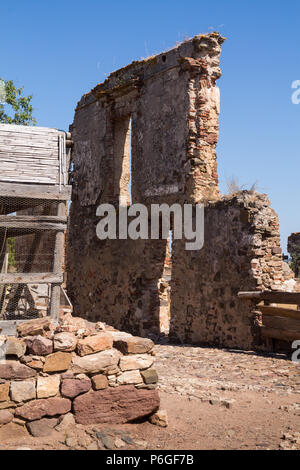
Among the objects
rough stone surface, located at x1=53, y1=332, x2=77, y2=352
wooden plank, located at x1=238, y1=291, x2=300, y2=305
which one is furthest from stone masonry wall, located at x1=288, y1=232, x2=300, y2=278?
rough stone surface, located at x1=53, y1=332, x2=77, y2=352

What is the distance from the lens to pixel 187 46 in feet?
35.4

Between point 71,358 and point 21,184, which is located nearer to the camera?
point 71,358

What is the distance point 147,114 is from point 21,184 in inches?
194

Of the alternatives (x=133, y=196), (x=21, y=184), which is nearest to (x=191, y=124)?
(x=133, y=196)

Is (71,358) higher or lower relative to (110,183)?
lower

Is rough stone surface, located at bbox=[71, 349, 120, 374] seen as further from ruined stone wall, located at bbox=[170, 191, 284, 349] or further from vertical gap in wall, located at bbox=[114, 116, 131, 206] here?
vertical gap in wall, located at bbox=[114, 116, 131, 206]

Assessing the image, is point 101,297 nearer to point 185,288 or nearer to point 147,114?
point 185,288

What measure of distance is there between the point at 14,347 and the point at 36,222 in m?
3.45

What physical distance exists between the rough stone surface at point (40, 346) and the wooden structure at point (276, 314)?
4.91 metres

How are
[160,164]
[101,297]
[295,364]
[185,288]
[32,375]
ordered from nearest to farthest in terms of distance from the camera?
[32,375], [295,364], [185,288], [160,164], [101,297]

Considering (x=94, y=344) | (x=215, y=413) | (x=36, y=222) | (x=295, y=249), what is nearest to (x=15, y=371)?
(x=94, y=344)

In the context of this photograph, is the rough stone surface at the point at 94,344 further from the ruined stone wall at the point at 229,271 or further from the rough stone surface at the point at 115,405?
the ruined stone wall at the point at 229,271

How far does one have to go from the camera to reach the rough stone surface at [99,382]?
476cm
